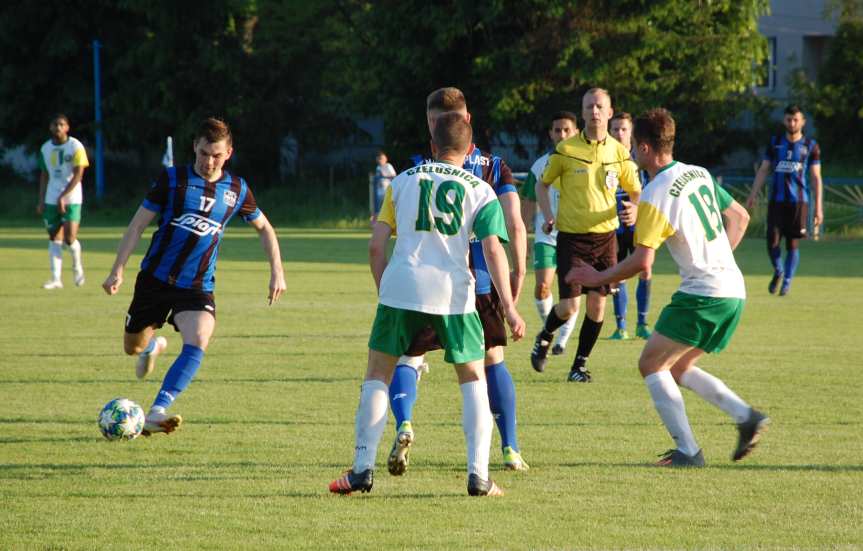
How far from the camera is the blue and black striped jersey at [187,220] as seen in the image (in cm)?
767

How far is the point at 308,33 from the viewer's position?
48.1 meters

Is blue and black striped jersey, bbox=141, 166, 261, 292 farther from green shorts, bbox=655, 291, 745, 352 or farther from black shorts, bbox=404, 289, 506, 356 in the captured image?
green shorts, bbox=655, 291, 745, 352

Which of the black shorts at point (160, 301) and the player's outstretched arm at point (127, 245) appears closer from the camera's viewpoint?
the player's outstretched arm at point (127, 245)

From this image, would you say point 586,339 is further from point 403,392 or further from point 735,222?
point 403,392

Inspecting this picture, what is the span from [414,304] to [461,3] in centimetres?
3241

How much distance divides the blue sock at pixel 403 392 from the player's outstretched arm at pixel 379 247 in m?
0.68

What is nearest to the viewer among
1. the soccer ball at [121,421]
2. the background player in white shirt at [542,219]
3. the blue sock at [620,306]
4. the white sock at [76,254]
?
the soccer ball at [121,421]

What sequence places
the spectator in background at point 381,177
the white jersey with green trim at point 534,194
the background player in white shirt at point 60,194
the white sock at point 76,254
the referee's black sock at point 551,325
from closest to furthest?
the referee's black sock at point 551,325 → the white jersey with green trim at point 534,194 → the background player in white shirt at point 60,194 → the white sock at point 76,254 → the spectator in background at point 381,177

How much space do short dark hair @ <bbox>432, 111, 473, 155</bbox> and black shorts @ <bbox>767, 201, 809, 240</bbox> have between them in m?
11.6

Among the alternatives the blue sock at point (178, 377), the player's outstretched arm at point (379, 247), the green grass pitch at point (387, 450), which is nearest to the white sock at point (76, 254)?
the green grass pitch at point (387, 450)

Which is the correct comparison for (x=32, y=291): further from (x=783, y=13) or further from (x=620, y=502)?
(x=783, y=13)

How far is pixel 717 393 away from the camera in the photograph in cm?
678

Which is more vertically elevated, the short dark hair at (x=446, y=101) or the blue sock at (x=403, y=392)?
the short dark hair at (x=446, y=101)

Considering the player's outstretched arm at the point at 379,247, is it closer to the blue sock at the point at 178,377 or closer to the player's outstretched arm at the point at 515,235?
the player's outstretched arm at the point at 515,235
